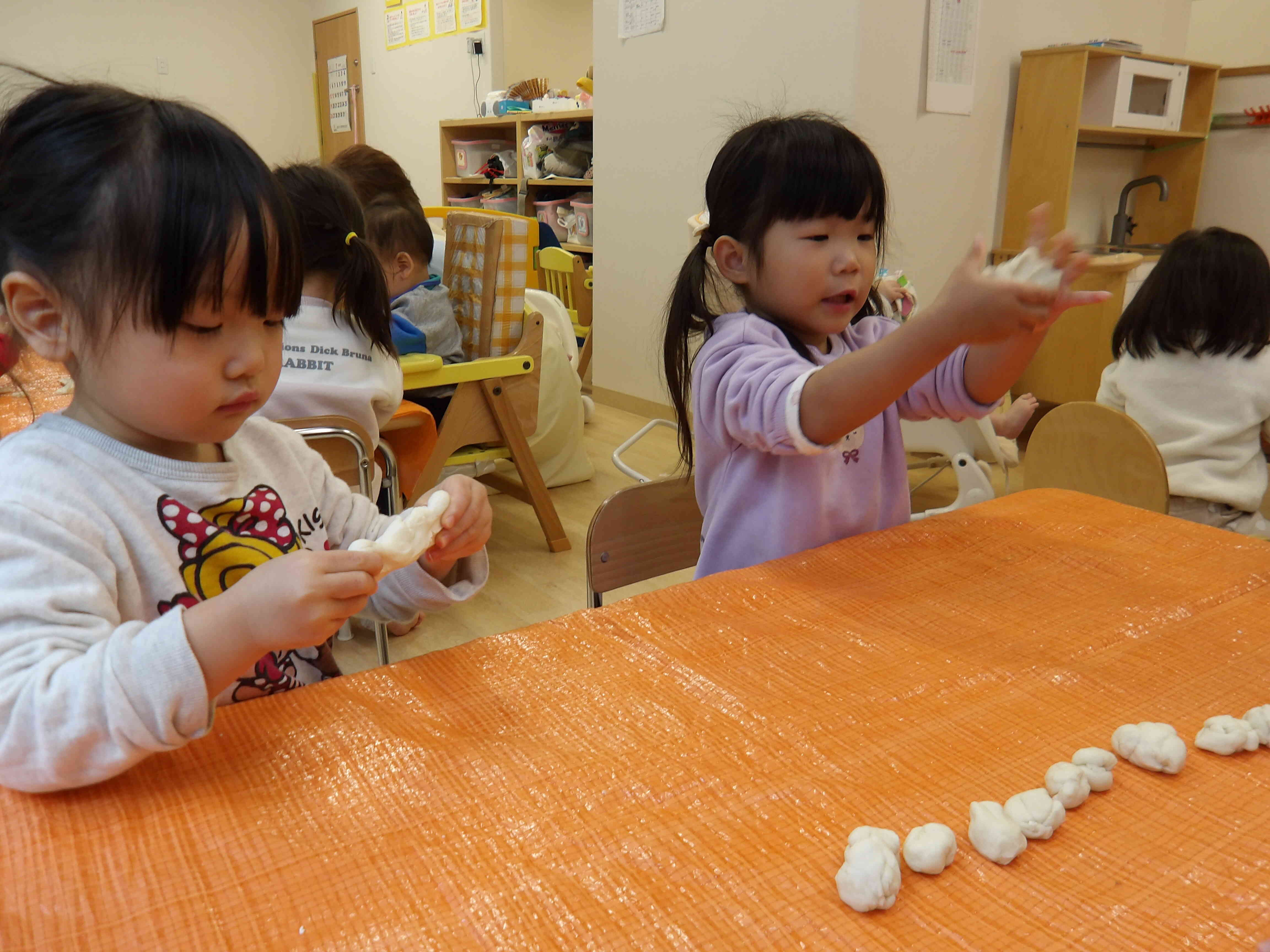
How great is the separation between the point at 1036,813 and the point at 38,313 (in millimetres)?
691

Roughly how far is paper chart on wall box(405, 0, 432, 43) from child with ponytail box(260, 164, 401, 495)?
4.79 meters

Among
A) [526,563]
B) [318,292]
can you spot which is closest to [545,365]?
[526,563]

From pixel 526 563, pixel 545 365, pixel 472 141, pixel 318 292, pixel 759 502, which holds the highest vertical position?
pixel 472 141

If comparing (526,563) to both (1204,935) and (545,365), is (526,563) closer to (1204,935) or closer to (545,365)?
(545,365)

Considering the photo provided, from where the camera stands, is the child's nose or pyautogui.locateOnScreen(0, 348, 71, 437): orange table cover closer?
the child's nose

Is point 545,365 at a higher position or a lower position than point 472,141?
lower

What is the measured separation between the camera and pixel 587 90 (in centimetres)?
453

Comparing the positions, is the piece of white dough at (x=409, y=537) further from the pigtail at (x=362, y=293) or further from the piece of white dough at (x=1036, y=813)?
the pigtail at (x=362, y=293)

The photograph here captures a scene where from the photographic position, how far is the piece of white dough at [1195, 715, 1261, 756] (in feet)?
1.85

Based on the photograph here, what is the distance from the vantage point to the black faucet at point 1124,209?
12.2 ft

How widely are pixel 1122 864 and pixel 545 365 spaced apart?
2.68 meters

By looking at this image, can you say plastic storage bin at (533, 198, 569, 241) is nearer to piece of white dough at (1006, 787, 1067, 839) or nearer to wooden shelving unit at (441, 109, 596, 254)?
wooden shelving unit at (441, 109, 596, 254)

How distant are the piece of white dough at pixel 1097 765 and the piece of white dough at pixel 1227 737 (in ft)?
0.20

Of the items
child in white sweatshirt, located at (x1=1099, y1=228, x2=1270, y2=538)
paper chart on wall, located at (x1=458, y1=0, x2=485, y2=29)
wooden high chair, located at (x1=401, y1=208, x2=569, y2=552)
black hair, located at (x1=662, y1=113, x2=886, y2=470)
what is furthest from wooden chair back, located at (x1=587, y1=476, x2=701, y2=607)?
paper chart on wall, located at (x1=458, y1=0, x2=485, y2=29)
